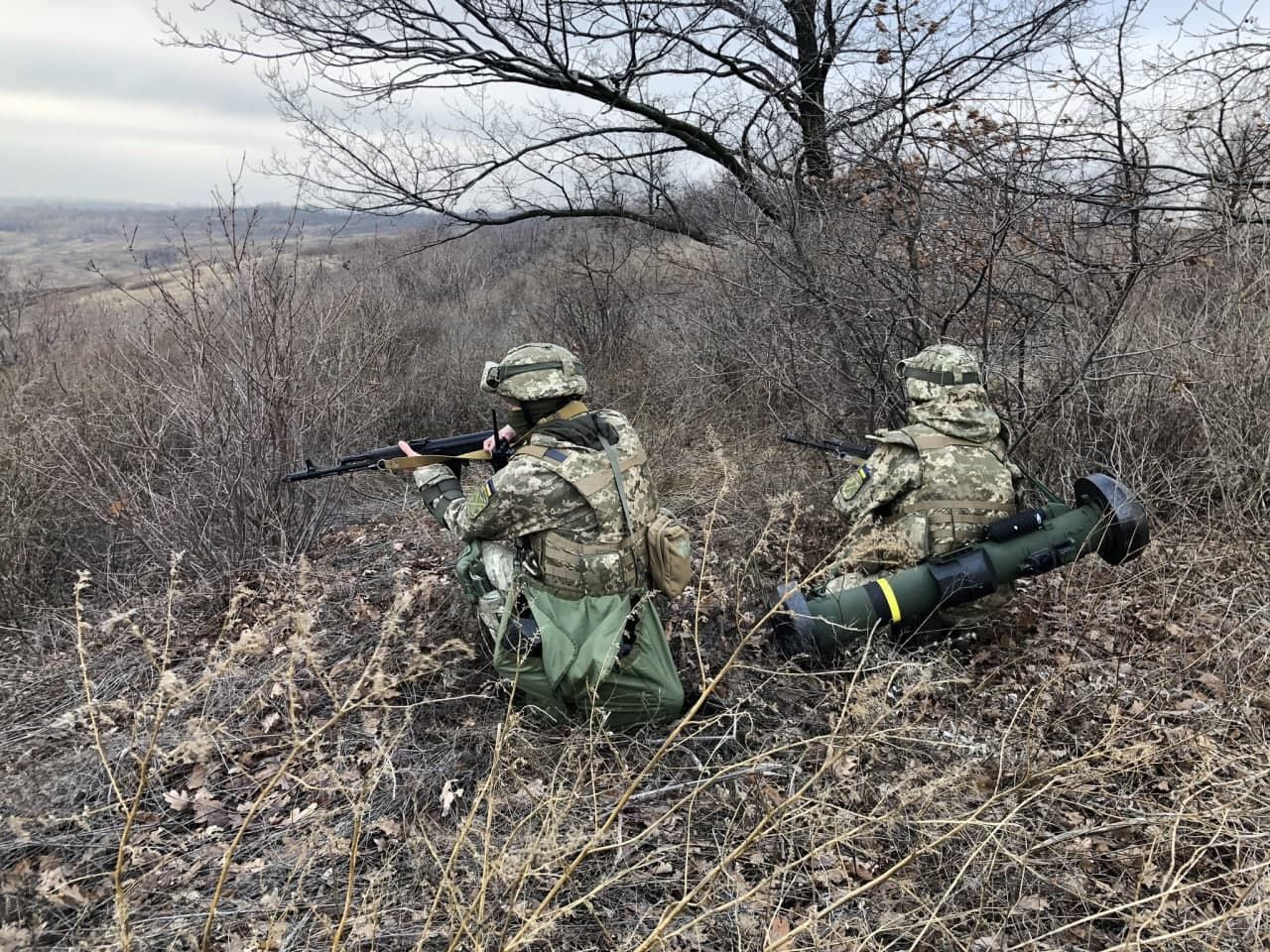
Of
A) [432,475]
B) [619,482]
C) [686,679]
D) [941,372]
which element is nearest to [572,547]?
[619,482]

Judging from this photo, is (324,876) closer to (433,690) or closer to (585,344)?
(433,690)

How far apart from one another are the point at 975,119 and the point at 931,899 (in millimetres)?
3893

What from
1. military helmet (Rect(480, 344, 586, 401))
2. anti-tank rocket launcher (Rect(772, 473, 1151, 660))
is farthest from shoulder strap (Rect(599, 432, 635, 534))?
anti-tank rocket launcher (Rect(772, 473, 1151, 660))

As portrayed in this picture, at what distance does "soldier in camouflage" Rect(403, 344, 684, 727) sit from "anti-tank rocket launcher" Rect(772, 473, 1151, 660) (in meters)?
0.62

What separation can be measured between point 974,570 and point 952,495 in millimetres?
365

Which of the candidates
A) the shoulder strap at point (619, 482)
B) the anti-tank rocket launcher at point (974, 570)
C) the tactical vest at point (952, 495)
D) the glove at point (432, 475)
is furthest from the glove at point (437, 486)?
the tactical vest at point (952, 495)

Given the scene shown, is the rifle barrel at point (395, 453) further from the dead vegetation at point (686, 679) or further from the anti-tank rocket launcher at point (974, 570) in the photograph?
the anti-tank rocket launcher at point (974, 570)

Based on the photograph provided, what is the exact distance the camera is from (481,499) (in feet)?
9.71

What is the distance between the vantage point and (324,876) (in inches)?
86.0

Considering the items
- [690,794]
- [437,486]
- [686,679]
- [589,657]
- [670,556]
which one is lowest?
[686,679]

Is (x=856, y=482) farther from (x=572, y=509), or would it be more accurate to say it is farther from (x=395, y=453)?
(x=395, y=453)

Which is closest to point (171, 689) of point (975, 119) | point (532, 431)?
point (532, 431)

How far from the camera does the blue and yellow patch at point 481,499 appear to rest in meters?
2.91

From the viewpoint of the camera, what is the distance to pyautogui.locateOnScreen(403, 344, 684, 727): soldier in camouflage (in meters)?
2.77
